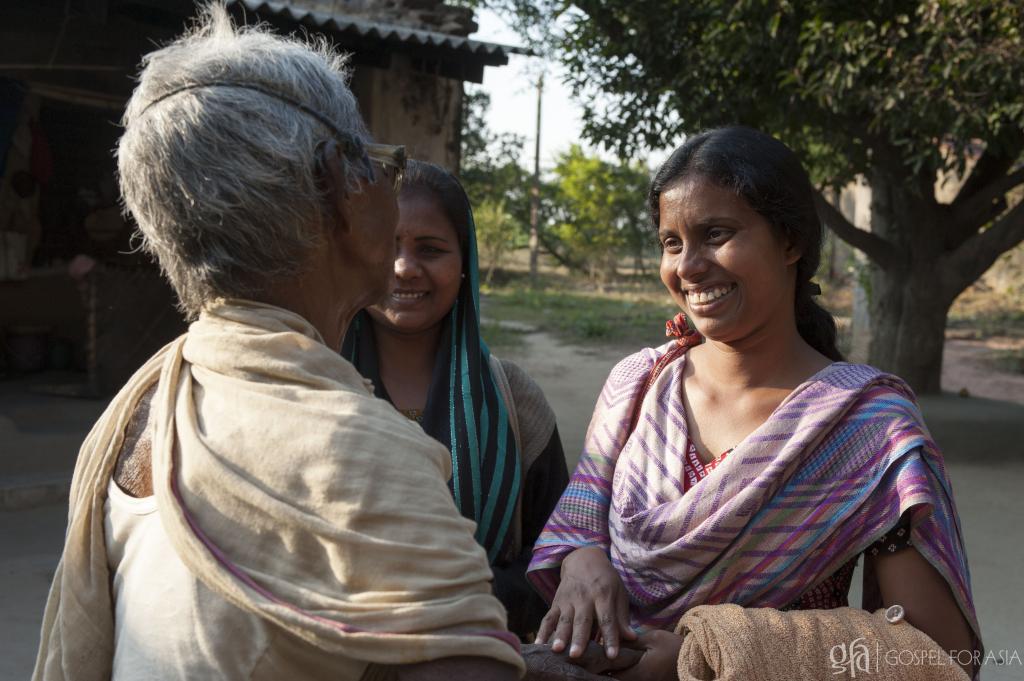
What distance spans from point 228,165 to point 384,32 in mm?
5047

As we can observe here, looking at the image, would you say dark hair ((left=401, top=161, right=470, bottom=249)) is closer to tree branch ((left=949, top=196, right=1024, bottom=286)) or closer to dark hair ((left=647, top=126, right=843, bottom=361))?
dark hair ((left=647, top=126, right=843, bottom=361))

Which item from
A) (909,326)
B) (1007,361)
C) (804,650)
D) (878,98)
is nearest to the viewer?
(804,650)

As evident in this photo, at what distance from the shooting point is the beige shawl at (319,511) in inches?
43.7

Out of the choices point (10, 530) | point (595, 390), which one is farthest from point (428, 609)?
point (595, 390)

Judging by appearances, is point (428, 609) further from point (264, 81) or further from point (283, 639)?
point (264, 81)

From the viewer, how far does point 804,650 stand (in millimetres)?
1708

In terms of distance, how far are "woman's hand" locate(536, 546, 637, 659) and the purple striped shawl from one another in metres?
0.05

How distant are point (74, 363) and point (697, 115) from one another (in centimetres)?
539

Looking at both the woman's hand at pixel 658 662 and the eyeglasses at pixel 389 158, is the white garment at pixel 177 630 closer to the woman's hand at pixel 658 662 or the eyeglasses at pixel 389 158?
the eyeglasses at pixel 389 158

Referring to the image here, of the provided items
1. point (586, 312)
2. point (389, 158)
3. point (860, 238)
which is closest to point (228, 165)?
point (389, 158)

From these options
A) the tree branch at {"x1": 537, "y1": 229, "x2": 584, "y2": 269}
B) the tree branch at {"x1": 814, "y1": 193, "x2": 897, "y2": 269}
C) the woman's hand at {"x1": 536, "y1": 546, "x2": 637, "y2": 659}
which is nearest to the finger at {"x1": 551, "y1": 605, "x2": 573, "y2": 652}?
the woman's hand at {"x1": 536, "y1": 546, "x2": 637, "y2": 659}

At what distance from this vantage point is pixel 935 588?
1790 millimetres

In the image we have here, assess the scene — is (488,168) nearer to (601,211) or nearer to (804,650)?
(601,211)

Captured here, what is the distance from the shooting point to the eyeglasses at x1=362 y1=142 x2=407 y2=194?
141 centimetres
